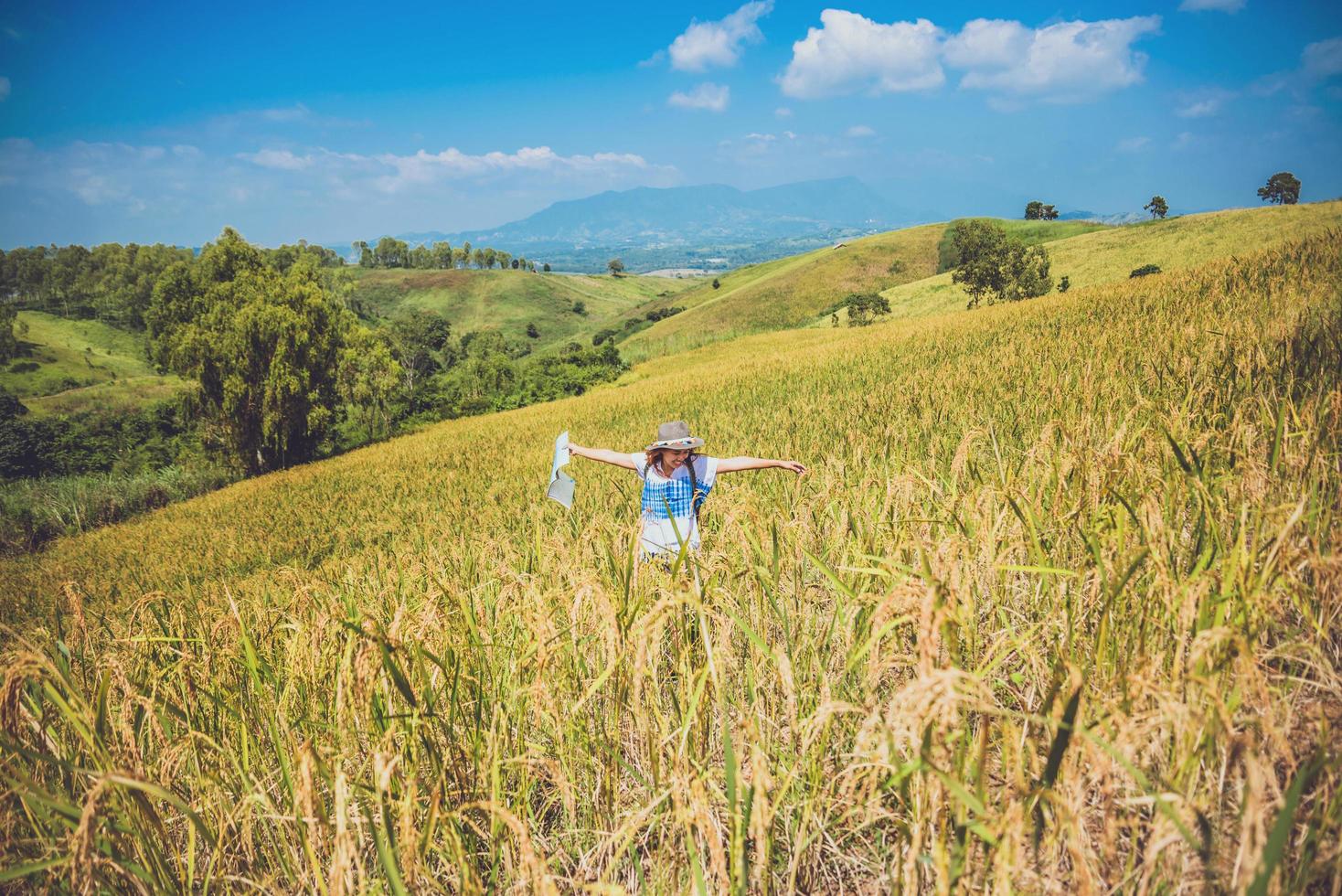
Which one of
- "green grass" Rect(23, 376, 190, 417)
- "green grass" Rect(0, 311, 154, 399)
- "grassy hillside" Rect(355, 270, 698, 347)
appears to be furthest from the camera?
"grassy hillside" Rect(355, 270, 698, 347)

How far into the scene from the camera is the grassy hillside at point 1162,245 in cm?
4091

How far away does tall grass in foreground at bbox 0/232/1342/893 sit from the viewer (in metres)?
1.22

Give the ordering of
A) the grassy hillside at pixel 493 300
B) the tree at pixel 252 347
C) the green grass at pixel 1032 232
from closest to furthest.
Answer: the tree at pixel 252 347
the green grass at pixel 1032 232
the grassy hillside at pixel 493 300

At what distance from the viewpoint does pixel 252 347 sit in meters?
27.8

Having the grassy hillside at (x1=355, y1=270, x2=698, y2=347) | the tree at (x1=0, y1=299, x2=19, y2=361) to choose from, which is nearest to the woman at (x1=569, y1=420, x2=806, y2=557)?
the tree at (x1=0, y1=299, x2=19, y2=361)

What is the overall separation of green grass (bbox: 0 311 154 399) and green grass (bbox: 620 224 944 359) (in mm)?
73951

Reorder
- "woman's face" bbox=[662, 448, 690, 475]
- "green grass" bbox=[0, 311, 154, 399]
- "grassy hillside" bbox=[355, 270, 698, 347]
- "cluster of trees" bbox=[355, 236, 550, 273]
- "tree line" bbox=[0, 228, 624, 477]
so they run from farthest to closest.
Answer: "cluster of trees" bbox=[355, 236, 550, 273]
"grassy hillside" bbox=[355, 270, 698, 347]
"green grass" bbox=[0, 311, 154, 399]
"tree line" bbox=[0, 228, 624, 477]
"woman's face" bbox=[662, 448, 690, 475]

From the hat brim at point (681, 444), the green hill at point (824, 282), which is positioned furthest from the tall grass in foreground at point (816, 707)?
the green hill at point (824, 282)

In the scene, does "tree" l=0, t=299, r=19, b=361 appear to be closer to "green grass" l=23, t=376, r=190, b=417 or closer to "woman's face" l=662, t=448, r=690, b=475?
"green grass" l=23, t=376, r=190, b=417

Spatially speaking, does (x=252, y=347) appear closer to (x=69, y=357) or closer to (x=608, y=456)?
(x=608, y=456)

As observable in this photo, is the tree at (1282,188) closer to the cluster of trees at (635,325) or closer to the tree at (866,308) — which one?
the tree at (866,308)

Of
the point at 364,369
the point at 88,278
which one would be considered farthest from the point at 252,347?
the point at 88,278

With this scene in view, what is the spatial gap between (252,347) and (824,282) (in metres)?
78.0

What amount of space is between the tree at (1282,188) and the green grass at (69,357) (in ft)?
550
